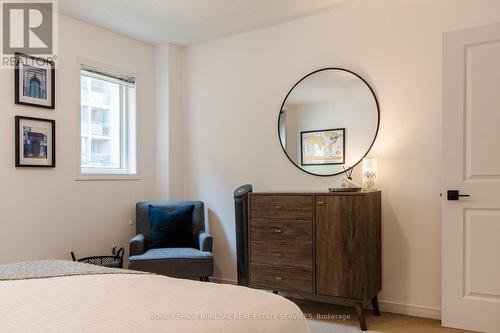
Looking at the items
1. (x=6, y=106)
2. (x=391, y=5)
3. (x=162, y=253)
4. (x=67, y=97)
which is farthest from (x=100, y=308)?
(x=391, y=5)

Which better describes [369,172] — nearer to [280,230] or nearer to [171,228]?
[280,230]

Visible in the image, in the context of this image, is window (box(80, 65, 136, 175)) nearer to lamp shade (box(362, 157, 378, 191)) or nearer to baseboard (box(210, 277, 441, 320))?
lamp shade (box(362, 157, 378, 191))

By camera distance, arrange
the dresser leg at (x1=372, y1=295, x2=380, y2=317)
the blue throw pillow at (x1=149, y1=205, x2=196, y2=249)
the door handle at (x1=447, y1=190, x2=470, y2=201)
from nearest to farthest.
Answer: the door handle at (x1=447, y1=190, x2=470, y2=201) → the dresser leg at (x1=372, y1=295, x2=380, y2=317) → the blue throw pillow at (x1=149, y1=205, x2=196, y2=249)

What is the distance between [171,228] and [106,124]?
1.29m

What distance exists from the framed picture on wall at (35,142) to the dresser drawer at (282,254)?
1881 millimetres

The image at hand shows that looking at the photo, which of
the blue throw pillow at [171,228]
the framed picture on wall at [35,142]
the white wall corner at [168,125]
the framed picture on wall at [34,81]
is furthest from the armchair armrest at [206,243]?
the framed picture on wall at [34,81]

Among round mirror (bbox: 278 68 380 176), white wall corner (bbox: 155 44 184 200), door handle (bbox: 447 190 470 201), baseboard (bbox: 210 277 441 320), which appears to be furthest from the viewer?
white wall corner (bbox: 155 44 184 200)

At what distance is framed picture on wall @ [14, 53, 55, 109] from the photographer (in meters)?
3.19

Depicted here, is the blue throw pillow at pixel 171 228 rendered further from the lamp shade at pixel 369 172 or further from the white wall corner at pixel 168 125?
the lamp shade at pixel 369 172

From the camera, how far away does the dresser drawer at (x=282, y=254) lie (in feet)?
9.89

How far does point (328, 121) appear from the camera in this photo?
3.45 m

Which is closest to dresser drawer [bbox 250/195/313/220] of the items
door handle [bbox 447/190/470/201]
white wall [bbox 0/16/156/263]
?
door handle [bbox 447/190/470/201]

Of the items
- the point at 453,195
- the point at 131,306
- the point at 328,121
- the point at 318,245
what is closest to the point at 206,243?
the point at 318,245

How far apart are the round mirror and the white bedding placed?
6.87 ft
